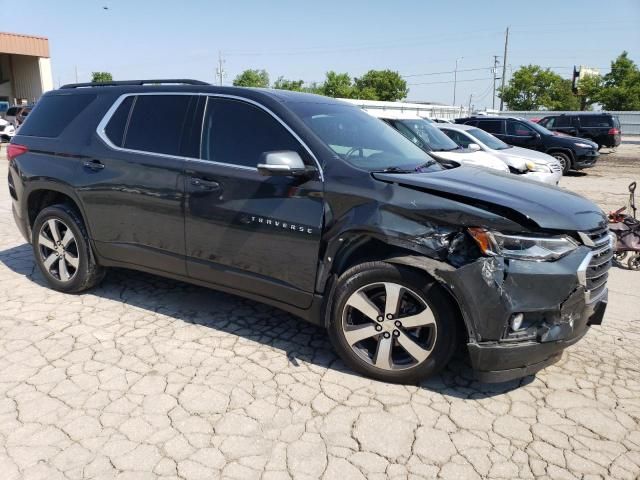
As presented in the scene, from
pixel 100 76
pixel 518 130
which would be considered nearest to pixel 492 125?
pixel 518 130

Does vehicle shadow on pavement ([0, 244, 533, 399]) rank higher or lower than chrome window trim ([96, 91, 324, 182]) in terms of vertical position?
lower

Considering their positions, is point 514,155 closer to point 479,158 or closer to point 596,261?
point 479,158

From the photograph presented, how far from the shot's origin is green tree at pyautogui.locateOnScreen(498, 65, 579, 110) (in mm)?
62750

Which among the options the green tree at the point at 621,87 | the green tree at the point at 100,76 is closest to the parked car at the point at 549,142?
the green tree at the point at 621,87

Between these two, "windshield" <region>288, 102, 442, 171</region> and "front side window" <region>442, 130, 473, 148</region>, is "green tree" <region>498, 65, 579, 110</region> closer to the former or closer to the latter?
"front side window" <region>442, 130, 473, 148</region>

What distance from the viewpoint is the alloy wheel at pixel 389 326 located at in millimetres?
3061

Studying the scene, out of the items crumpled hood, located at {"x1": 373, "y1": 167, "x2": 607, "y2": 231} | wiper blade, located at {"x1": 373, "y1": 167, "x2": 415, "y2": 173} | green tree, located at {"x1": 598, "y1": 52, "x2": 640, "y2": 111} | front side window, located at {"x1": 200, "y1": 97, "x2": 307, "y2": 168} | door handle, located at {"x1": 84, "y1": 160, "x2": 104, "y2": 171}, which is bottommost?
crumpled hood, located at {"x1": 373, "y1": 167, "x2": 607, "y2": 231}

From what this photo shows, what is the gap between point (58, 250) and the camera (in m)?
4.61

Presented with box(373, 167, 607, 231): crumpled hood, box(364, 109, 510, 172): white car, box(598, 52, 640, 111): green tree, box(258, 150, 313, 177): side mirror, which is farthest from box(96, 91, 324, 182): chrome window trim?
box(598, 52, 640, 111): green tree

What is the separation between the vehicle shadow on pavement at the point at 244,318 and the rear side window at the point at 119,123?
4.59ft

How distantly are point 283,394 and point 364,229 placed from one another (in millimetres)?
1108

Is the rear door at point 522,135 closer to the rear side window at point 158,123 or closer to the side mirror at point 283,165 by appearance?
the rear side window at point 158,123

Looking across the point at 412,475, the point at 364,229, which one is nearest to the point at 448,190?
the point at 364,229

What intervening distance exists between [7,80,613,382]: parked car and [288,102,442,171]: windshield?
19mm
